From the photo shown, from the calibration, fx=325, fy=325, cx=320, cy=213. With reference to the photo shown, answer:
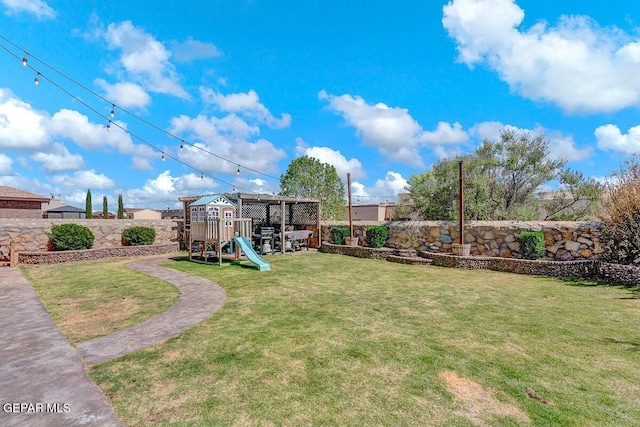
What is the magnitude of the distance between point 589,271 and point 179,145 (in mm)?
14088

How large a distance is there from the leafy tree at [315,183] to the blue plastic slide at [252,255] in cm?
1474

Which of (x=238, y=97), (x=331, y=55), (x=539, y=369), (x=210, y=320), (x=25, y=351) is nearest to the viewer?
(x=539, y=369)

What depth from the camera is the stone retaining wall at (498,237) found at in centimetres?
885

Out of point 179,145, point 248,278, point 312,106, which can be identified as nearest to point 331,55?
point 312,106

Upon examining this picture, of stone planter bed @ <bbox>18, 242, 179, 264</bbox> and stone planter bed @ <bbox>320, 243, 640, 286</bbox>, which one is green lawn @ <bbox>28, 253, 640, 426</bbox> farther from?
stone planter bed @ <bbox>18, 242, 179, 264</bbox>

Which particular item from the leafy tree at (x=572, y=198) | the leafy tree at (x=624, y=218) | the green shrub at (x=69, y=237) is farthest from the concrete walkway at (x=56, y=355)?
the leafy tree at (x=572, y=198)

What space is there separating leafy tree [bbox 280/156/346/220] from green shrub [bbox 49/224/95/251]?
14.4 m

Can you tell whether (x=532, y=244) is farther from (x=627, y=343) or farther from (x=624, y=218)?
(x=627, y=343)

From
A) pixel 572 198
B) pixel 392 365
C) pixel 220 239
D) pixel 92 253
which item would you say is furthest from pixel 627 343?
pixel 92 253

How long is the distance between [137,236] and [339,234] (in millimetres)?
8290

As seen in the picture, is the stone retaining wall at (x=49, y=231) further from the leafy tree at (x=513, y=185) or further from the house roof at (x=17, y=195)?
the leafy tree at (x=513, y=185)

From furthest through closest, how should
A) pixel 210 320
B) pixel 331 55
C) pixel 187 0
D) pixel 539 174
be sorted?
pixel 331 55 → pixel 539 174 → pixel 187 0 → pixel 210 320

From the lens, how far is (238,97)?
774 inches

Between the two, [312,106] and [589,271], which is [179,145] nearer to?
[312,106]
